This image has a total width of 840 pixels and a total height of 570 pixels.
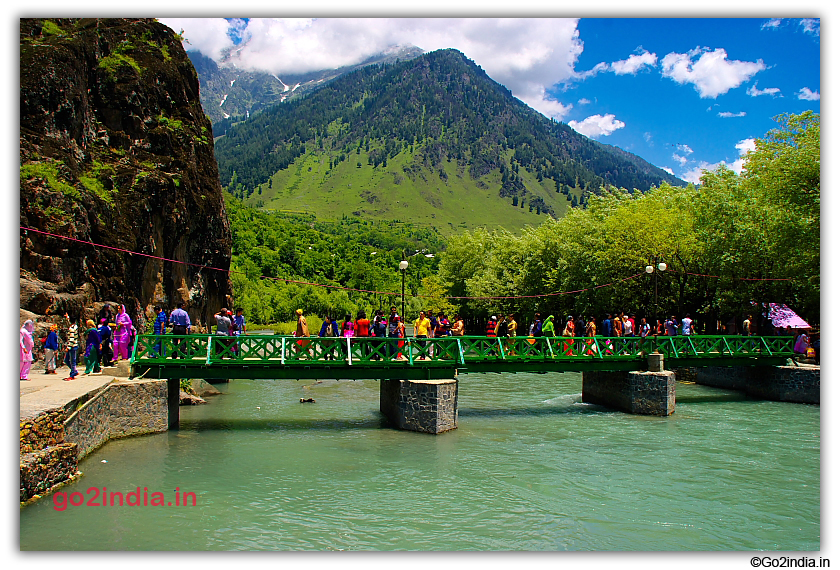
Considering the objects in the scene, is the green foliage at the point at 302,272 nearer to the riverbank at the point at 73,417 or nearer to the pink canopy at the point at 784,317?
the pink canopy at the point at 784,317

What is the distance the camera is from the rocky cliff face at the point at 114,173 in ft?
65.9

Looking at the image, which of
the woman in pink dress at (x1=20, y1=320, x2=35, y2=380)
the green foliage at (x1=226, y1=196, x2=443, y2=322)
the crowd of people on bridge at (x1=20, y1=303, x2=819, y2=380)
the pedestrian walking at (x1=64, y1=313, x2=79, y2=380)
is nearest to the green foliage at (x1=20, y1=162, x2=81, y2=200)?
the crowd of people on bridge at (x1=20, y1=303, x2=819, y2=380)

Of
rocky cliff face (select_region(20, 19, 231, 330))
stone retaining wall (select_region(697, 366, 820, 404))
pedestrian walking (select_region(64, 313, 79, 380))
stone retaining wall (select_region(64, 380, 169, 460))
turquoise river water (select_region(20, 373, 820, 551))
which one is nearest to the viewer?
turquoise river water (select_region(20, 373, 820, 551))

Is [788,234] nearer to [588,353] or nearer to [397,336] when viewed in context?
[588,353]

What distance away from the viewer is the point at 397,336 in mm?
21500

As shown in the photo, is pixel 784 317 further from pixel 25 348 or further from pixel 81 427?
pixel 25 348

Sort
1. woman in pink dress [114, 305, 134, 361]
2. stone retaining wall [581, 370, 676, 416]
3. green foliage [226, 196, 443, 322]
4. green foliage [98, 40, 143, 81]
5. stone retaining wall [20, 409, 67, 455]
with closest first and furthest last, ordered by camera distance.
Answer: stone retaining wall [20, 409, 67, 455]
woman in pink dress [114, 305, 134, 361]
stone retaining wall [581, 370, 676, 416]
green foliage [98, 40, 143, 81]
green foliage [226, 196, 443, 322]

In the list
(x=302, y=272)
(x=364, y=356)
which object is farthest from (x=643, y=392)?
(x=302, y=272)

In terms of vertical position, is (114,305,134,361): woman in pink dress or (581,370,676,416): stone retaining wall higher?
(114,305,134,361): woman in pink dress

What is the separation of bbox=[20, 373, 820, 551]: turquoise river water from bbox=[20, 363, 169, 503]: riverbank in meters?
0.46

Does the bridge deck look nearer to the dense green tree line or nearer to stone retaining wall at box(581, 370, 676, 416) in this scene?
stone retaining wall at box(581, 370, 676, 416)

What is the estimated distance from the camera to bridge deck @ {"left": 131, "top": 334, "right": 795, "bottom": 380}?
19078 mm

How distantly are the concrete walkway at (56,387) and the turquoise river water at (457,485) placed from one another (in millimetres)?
1687

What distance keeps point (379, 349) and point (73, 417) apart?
29.9 feet
